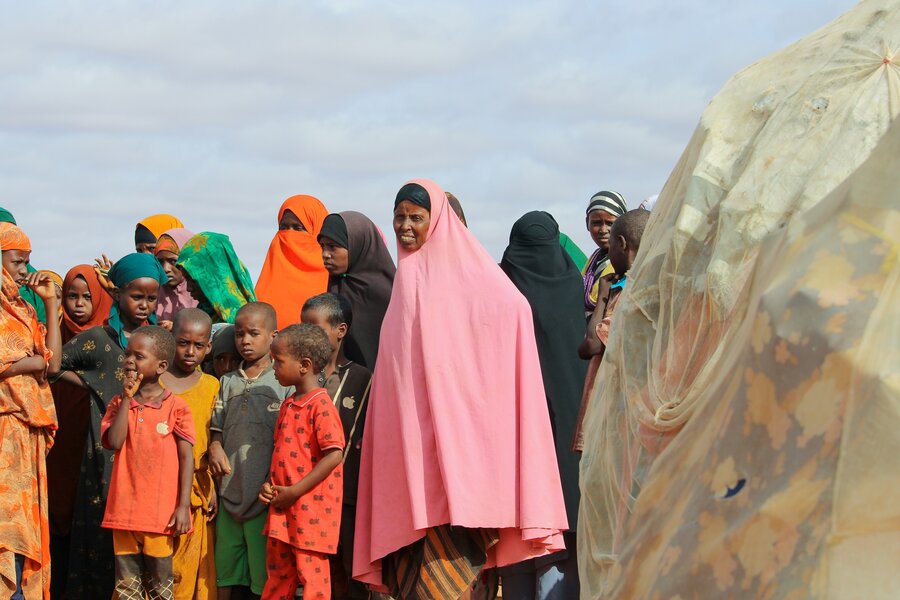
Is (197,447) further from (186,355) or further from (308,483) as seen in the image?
(308,483)

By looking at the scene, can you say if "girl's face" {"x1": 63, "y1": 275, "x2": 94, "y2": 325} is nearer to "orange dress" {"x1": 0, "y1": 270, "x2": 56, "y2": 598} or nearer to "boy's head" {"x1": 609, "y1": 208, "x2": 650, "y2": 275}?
"orange dress" {"x1": 0, "y1": 270, "x2": 56, "y2": 598}

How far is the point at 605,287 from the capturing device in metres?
6.35

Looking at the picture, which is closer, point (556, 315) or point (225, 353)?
point (556, 315)

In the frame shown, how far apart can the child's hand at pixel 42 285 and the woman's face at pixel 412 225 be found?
2018 mm

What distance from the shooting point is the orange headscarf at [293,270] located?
8.28 m

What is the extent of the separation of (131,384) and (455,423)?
167cm

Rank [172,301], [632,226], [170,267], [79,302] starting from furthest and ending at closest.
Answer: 1. [170,267]
2. [172,301]
3. [79,302]
4. [632,226]

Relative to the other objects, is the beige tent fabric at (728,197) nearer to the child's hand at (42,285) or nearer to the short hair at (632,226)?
the short hair at (632,226)

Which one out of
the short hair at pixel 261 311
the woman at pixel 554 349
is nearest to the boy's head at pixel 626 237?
the woman at pixel 554 349

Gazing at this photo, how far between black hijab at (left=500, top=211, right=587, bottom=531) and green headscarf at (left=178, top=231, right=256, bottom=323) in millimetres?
1896

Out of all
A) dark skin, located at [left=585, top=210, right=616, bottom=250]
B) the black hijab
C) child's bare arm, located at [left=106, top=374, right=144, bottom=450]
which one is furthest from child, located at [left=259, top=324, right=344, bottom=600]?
dark skin, located at [left=585, top=210, right=616, bottom=250]

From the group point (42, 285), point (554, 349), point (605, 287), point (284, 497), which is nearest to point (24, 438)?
point (42, 285)

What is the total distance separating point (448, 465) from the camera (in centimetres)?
582

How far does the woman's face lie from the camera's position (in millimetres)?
6254
